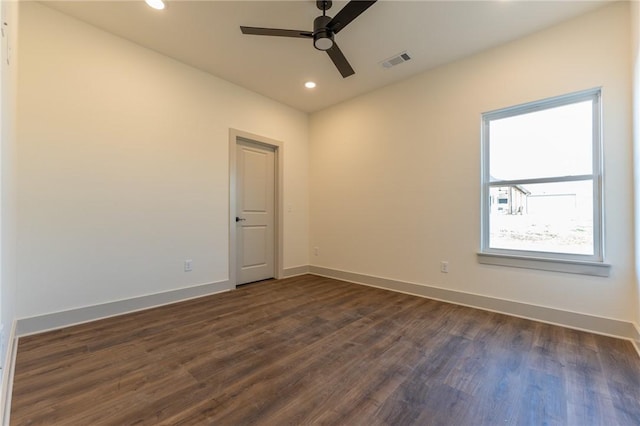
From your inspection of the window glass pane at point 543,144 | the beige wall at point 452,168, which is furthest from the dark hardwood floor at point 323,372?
the window glass pane at point 543,144

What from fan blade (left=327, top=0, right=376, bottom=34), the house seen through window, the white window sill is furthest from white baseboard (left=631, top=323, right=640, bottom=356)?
fan blade (left=327, top=0, right=376, bottom=34)

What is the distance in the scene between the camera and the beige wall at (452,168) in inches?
90.5

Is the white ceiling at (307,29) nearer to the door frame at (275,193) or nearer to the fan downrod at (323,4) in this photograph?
the fan downrod at (323,4)

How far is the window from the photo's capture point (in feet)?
8.02

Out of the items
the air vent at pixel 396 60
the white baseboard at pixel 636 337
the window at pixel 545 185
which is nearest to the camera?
the white baseboard at pixel 636 337

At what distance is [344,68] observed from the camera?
264 centimetres

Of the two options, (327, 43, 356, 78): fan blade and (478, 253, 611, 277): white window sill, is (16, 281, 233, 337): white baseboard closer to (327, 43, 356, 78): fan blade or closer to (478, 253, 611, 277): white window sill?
(327, 43, 356, 78): fan blade

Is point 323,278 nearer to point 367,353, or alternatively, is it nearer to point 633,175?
point 367,353

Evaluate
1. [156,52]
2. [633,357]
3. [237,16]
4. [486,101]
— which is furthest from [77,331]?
[486,101]

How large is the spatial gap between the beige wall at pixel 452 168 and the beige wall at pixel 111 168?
1.77 metres

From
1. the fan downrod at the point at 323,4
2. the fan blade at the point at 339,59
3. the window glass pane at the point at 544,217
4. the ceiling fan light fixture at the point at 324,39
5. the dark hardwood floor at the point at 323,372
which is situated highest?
the fan downrod at the point at 323,4

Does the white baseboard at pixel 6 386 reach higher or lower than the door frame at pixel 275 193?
lower

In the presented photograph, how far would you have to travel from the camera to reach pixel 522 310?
106 inches

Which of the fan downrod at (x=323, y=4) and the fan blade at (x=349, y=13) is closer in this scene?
the fan blade at (x=349, y=13)
